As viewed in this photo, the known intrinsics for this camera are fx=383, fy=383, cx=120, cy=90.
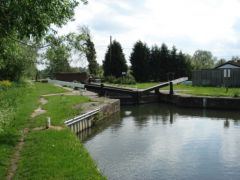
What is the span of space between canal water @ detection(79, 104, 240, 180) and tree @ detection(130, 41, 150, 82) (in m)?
36.6

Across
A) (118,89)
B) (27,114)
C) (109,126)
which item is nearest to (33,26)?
→ (27,114)

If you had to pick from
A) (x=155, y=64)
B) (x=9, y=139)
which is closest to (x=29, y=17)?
(x=9, y=139)

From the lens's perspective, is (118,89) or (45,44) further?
(118,89)

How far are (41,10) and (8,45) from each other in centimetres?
165

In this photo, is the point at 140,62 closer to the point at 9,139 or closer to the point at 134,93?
the point at 134,93

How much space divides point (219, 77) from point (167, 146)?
30491mm

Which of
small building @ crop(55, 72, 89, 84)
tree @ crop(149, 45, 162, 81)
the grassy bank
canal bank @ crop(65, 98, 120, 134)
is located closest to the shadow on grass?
the grassy bank

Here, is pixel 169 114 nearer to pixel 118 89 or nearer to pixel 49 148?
pixel 118 89

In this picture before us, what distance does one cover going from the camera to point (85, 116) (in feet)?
79.0

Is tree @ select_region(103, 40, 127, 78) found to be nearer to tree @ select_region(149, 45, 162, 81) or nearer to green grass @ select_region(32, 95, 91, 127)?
tree @ select_region(149, 45, 162, 81)

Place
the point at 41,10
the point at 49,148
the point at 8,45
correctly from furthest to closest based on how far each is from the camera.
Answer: the point at 49,148, the point at 8,45, the point at 41,10

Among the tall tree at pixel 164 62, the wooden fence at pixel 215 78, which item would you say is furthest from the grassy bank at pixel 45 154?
the tall tree at pixel 164 62

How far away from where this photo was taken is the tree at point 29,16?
6938mm

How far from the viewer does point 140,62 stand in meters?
68.1
